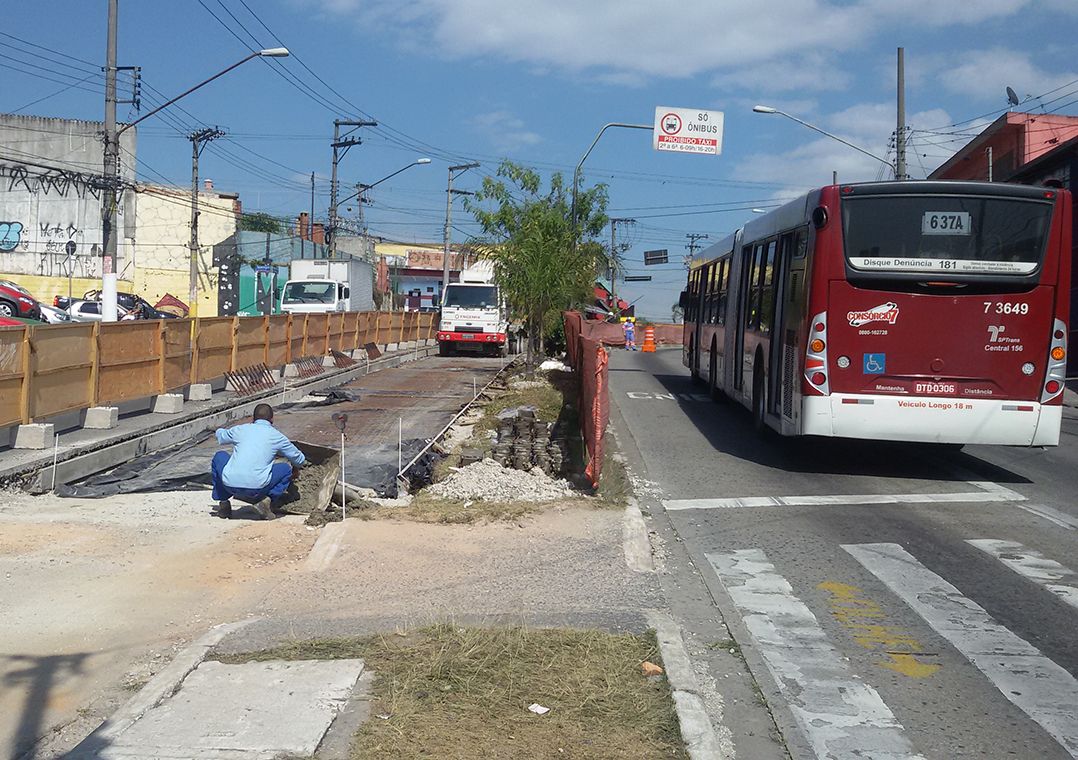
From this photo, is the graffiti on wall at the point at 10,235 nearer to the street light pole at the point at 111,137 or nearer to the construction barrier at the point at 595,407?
the street light pole at the point at 111,137

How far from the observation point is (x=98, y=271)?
60.0 m

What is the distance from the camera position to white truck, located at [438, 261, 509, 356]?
37.7 meters

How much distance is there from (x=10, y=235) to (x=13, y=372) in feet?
177

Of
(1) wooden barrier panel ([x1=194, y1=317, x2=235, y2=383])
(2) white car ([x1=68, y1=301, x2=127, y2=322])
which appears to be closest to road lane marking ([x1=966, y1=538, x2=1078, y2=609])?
(1) wooden barrier panel ([x1=194, y1=317, x2=235, y2=383])

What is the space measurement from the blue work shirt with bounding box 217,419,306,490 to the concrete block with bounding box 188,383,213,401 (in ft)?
27.1

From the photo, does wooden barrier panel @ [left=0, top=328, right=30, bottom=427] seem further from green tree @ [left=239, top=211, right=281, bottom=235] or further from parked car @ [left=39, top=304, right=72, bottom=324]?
green tree @ [left=239, top=211, right=281, bottom=235]

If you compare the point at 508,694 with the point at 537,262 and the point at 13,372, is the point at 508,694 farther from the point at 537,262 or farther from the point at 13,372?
the point at 537,262

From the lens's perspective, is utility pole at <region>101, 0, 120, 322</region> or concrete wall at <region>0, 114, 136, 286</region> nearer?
utility pole at <region>101, 0, 120, 322</region>

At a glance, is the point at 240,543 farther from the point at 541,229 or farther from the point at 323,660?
the point at 541,229

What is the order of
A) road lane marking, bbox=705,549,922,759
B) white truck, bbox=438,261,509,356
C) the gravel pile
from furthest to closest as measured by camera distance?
white truck, bbox=438,261,509,356 < the gravel pile < road lane marking, bbox=705,549,922,759

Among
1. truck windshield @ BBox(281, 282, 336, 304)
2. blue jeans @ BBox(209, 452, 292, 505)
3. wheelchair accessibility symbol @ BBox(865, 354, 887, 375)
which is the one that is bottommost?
blue jeans @ BBox(209, 452, 292, 505)

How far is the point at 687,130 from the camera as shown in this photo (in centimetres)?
3139

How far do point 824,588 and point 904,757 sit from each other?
2.95m

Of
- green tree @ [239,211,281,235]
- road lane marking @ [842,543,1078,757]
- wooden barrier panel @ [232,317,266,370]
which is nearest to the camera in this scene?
road lane marking @ [842,543,1078,757]
